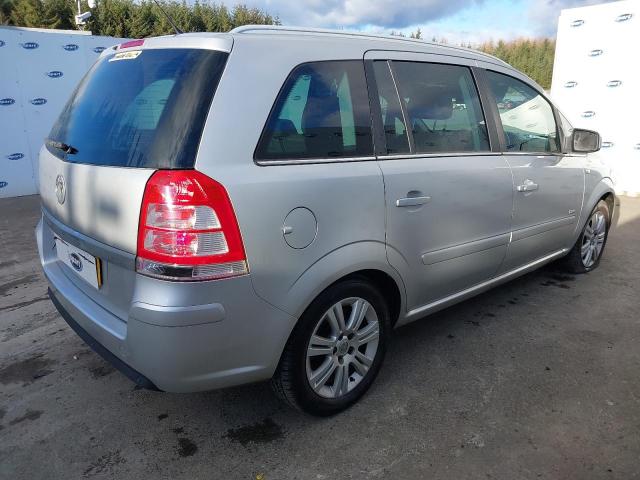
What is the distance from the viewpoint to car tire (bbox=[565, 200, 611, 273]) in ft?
13.9

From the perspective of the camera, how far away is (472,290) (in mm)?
3049

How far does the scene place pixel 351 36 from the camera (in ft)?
7.75

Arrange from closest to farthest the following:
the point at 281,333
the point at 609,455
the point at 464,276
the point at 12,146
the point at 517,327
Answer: the point at 281,333 < the point at 609,455 < the point at 464,276 < the point at 517,327 < the point at 12,146

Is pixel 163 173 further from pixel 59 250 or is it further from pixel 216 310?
pixel 59 250

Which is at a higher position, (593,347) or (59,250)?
(59,250)

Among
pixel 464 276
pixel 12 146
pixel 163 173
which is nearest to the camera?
pixel 163 173

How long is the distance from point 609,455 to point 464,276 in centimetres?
114

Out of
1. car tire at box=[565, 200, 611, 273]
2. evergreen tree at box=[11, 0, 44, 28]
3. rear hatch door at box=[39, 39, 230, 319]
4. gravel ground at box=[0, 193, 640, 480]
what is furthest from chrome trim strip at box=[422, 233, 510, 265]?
evergreen tree at box=[11, 0, 44, 28]

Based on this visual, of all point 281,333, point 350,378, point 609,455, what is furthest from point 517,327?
point 281,333

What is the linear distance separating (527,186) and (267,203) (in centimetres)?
207

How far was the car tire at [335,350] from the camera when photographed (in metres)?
2.12

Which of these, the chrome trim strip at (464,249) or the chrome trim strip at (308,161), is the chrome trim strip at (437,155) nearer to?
the chrome trim strip at (308,161)

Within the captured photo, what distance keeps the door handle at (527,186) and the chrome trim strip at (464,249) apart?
31 cm

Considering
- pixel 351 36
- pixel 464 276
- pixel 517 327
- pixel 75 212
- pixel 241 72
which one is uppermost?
pixel 351 36
